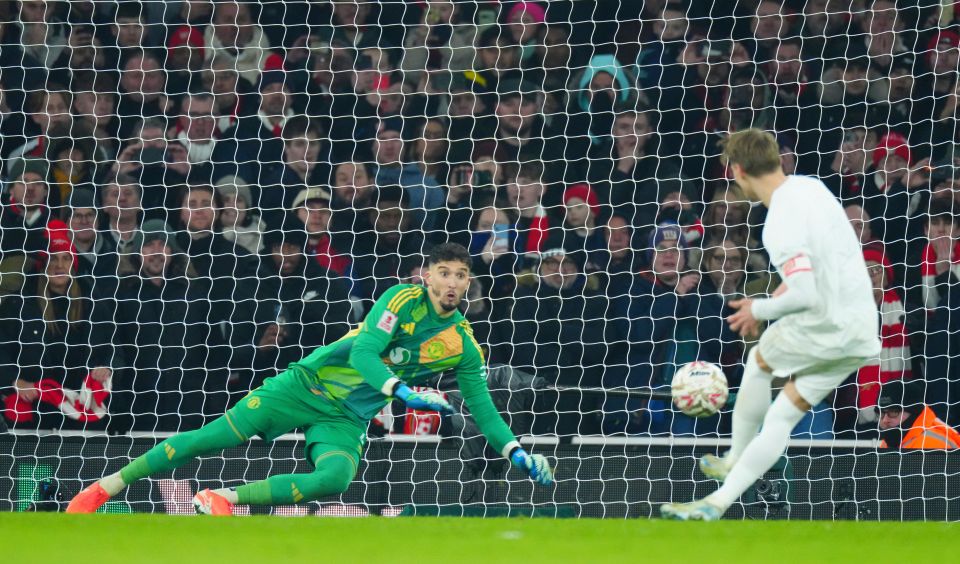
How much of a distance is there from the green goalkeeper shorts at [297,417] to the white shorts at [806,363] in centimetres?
215

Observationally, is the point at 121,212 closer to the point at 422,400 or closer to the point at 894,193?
the point at 422,400

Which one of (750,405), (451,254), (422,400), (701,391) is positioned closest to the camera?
(750,405)

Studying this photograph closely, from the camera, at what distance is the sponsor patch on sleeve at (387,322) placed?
5.73m

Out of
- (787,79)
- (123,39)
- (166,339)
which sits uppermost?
(787,79)

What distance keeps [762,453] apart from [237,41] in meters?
5.29

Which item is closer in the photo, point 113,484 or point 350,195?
point 113,484

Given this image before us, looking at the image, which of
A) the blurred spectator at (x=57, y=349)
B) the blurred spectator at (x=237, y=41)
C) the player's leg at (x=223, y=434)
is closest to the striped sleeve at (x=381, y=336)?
the player's leg at (x=223, y=434)

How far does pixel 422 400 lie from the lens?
5355 millimetres

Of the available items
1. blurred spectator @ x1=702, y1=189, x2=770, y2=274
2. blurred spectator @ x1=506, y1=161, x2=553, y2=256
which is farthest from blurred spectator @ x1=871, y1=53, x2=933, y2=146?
blurred spectator @ x1=506, y1=161, x2=553, y2=256

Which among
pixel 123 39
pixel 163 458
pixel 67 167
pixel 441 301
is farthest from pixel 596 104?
pixel 163 458

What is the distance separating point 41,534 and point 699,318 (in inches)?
162

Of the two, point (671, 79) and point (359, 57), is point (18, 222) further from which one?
point (671, 79)

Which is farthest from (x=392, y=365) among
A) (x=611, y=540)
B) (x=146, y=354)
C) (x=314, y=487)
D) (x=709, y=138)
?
(x=709, y=138)

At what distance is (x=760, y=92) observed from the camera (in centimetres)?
827
